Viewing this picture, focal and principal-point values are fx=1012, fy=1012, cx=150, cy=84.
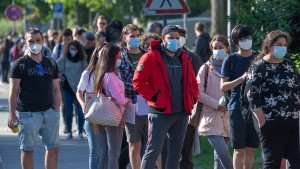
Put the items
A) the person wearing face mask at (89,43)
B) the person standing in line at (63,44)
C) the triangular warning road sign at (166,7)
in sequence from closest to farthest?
the triangular warning road sign at (166,7)
the person wearing face mask at (89,43)
the person standing in line at (63,44)

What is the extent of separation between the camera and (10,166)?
13617mm

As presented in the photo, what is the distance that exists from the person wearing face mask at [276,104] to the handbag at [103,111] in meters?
1.69

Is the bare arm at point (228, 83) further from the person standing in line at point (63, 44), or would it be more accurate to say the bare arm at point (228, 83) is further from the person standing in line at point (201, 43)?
the person standing in line at point (201, 43)

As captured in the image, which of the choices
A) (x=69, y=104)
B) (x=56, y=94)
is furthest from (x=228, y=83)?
(x=69, y=104)

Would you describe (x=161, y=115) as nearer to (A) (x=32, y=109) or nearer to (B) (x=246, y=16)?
(A) (x=32, y=109)

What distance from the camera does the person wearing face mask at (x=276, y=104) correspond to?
9641 millimetres

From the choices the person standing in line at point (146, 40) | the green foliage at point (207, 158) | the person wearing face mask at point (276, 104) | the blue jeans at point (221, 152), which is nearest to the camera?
the person wearing face mask at point (276, 104)

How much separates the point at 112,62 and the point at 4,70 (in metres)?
27.1

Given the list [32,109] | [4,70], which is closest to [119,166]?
[32,109]

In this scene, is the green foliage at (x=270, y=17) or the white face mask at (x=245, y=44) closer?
the white face mask at (x=245, y=44)

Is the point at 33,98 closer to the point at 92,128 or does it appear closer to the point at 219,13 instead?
the point at 92,128

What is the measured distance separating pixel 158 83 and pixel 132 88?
1154mm

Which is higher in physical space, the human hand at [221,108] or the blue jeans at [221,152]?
the human hand at [221,108]

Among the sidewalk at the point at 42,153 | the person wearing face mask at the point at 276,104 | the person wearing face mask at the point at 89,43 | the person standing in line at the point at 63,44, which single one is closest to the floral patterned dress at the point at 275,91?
the person wearing face mask at the point at 276,104
